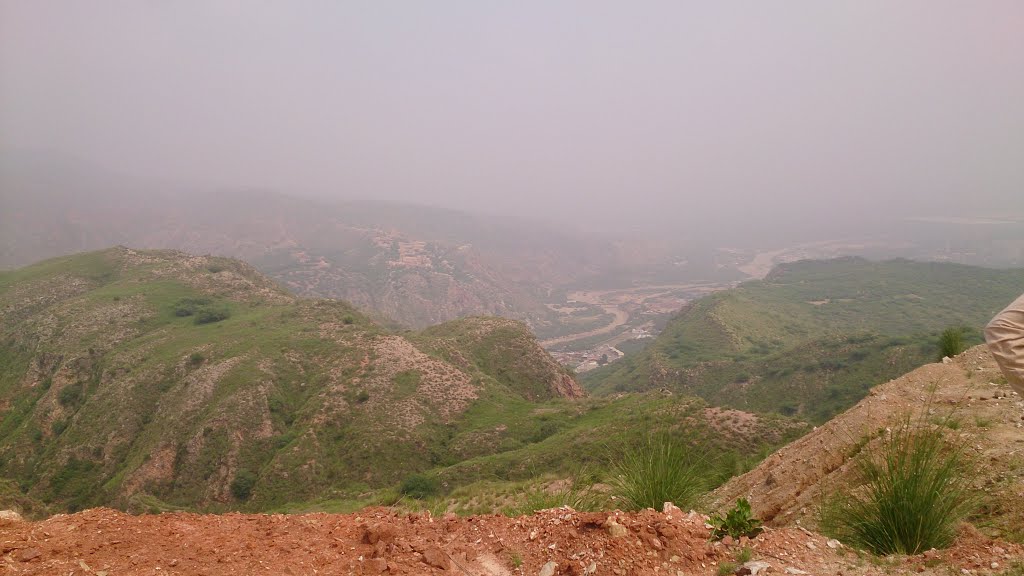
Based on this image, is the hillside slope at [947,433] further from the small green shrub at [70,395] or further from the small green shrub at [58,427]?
the small green shrub at [70,395]

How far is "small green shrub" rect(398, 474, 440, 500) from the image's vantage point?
30691 millimetres

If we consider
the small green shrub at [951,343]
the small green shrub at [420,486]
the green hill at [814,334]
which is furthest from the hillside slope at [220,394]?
the small green shrub at [951,343]

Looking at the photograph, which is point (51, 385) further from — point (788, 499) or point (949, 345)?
point (949, 345)

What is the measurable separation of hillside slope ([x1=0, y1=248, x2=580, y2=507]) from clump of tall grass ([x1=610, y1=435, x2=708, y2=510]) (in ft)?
107

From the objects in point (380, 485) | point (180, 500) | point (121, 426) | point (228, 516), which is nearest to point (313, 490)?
point (380, 485)

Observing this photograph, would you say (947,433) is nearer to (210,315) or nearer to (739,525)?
(739,525)

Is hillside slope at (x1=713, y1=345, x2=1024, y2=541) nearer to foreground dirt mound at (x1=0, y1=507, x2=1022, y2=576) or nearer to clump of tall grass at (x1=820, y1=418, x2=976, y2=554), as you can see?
clump of tall grass at (x1=820, y1=418, x2=976, y2=554)

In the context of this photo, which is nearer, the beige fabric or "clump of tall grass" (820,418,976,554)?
the beige fabric

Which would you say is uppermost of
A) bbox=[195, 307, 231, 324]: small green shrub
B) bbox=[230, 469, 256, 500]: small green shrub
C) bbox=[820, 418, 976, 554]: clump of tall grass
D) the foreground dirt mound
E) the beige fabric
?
the beige fabric

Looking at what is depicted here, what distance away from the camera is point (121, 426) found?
41.5 m

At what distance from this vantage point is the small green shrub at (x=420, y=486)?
30691 mm

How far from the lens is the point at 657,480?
6941mm

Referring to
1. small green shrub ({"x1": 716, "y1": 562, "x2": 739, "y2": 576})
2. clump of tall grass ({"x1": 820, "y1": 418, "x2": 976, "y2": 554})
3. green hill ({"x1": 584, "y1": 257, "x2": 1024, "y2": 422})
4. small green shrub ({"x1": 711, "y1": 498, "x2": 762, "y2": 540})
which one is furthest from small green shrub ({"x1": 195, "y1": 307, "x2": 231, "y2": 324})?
clump of tall grass ({"x1": 820, "y1": 418, "x2": 976, "y2": 554})

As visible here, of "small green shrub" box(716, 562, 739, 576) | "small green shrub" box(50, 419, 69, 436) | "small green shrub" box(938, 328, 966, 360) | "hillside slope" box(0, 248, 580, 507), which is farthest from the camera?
"small green shrub" box(50, 419, 69, 436)
